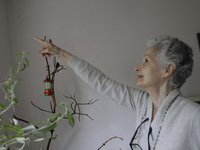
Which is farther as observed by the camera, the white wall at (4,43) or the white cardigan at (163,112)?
the white wall at (4,43)

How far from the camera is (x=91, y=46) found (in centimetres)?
129

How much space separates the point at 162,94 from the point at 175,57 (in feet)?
0.74

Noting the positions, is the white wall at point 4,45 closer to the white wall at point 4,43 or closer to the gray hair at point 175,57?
the white wall at point 4,43

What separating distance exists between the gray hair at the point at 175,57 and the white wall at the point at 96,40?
1.25 feet

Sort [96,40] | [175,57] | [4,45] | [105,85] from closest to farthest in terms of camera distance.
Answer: [175,57] → [105,85] → [4,45] → [96,40]

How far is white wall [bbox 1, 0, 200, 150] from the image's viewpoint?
127 centimetres

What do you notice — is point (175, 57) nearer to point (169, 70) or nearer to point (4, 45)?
point (169, 70)

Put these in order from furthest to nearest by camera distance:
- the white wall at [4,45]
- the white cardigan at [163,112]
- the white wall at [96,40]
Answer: the white wall at [96,40], the white wall at [4,45], the white cardigan at [163,112]

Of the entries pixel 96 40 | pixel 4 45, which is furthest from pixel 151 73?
pixel 4 45

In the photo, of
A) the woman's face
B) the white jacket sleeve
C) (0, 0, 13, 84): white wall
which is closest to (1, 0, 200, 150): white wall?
(0, 0, 13, 84): white wall

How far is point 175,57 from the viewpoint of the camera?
0.88 meters

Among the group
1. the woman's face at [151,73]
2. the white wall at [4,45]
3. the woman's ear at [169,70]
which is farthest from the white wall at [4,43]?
the woman's ear at [169,70]

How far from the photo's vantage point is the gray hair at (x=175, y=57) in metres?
0.88

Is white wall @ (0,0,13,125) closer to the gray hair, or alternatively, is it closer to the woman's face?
the woman's face
